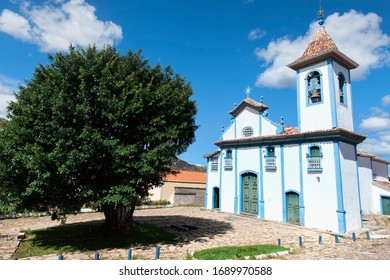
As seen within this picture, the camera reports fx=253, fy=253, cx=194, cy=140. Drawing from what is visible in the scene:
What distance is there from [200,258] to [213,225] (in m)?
7.32

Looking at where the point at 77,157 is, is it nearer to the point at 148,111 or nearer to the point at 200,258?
the point at 148,111

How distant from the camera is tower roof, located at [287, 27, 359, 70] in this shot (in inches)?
646

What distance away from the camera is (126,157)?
32.6 ft

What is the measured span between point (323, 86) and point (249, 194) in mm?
9567

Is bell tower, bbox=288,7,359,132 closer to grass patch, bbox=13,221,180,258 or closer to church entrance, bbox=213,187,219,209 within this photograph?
church entrance, bbox=213,187,219,209

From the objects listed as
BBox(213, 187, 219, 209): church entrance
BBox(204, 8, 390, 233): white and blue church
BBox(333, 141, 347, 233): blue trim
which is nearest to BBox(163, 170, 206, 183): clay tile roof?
BBox(213, 187, 219, 209): church entrance

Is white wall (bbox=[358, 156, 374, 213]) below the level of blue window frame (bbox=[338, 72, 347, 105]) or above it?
below

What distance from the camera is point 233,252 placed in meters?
9.26

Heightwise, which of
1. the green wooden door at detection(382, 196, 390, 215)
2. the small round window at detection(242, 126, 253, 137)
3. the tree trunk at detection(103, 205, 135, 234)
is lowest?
the tree trunk at detection(103, 205, 135, 234)

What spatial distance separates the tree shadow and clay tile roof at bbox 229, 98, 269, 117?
31.1ft

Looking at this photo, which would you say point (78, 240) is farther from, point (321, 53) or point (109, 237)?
point (321, 53)

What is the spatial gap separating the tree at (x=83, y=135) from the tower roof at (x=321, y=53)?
11361 millimetres

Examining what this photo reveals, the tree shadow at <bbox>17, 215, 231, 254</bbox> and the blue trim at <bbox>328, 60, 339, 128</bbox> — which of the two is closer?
the tree shadow at <bbox>17, 215, 231, 254</bbox>

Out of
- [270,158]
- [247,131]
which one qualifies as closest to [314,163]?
[270,158]
